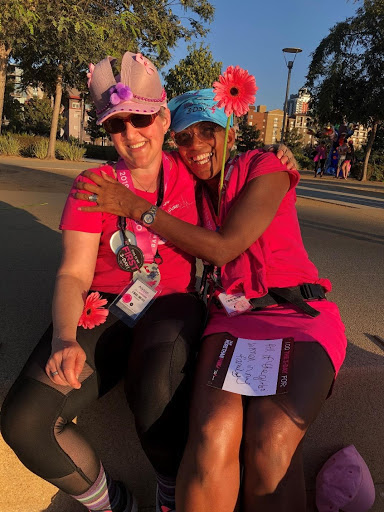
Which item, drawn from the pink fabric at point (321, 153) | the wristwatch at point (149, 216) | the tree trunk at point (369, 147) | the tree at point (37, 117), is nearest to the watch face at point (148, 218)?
the wristwatch at point (149, 216)

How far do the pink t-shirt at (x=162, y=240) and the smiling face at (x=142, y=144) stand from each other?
3.7 inches

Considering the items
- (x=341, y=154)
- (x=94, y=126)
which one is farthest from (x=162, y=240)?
(x=94, y=126)

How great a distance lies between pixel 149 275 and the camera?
1.95m

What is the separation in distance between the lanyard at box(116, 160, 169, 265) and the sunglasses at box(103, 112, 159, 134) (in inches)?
7.8

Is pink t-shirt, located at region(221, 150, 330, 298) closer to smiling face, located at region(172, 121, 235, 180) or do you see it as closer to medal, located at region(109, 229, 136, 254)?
smiling face, located at region(172, 121, 235, 180)

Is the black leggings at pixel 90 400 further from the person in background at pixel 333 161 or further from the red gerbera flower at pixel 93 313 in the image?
the person in background at pixel 333 161

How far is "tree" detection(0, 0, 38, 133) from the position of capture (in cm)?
725

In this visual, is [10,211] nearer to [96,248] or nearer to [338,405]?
[96,248]

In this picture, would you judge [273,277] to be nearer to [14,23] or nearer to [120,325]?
[120,325]

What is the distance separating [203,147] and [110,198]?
0.57 m

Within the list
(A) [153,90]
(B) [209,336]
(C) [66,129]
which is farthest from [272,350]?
(C) [66,129]

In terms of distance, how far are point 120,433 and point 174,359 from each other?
0.59m

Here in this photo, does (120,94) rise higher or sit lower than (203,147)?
higher

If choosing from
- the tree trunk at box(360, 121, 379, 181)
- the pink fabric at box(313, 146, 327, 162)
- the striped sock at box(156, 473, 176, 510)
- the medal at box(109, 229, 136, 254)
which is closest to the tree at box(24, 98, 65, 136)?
the pink fabric at box(313, 146, 327, 162)
